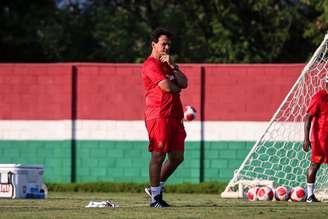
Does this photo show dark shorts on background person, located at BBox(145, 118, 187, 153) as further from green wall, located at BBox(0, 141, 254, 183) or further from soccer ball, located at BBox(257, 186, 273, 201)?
green wall, located at BBox(0, 141, 254, 183)

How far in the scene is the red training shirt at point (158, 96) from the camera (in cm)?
1381

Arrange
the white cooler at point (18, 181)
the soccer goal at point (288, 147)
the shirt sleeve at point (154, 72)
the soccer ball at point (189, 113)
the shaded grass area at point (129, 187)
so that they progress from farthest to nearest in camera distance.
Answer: the shaded grass area at point (129, 187), the soccer ball at point (189, 113), the soccer goal at point (288, 147), the white cooler at point (18, 181), the shirt sleeve at point (154, 72)

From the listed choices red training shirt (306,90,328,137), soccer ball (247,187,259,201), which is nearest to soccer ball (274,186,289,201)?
soccer ball (247,187,259,201)

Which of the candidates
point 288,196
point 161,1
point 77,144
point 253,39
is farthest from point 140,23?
point 288,196

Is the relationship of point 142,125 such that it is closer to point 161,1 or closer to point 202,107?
point 202,107

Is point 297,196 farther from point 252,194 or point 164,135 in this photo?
point 164,135

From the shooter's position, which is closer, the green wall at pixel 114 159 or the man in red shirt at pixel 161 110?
the man in red shirt at pixel 161 110

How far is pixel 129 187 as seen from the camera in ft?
75.8

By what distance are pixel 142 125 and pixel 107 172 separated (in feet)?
3.87

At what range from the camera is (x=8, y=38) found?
104 ft

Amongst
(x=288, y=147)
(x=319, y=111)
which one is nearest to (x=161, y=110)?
(x=319, y=111)

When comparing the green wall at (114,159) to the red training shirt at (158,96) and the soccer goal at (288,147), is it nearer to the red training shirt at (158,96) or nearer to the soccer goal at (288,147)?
the soccer goal at (288,147)

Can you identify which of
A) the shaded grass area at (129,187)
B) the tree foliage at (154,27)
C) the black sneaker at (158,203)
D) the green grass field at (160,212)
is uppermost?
the tree foliage at (154,27)

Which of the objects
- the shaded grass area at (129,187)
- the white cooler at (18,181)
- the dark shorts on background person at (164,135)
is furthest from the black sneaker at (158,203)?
the shaded grass area at (129,187)
